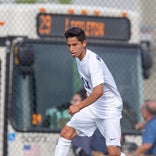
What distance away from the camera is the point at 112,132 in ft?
32.1

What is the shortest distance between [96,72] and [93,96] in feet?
0.81

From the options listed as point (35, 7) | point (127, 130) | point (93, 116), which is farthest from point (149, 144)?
point (35, 7)

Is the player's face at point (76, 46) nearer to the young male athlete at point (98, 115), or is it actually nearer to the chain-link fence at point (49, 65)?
the young male athlete at point (98, 115)

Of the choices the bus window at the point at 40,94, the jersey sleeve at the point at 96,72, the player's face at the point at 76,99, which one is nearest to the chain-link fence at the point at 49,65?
the bus window at the point at 40,94

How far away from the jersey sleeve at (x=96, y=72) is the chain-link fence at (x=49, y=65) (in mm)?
3294

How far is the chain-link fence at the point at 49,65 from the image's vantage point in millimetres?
12820

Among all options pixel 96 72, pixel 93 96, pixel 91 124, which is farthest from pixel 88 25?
pixel 93 96

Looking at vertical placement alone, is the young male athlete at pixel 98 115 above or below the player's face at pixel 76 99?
above

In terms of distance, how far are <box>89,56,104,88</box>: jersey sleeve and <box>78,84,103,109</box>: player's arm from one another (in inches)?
1.8

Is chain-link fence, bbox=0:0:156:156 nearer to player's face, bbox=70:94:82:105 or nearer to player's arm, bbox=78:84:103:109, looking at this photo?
player's face, bbox=70:94:82:105

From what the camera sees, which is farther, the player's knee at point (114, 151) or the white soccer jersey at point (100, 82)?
the player's knee at point (114, 151)

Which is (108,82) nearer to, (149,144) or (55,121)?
(149,144)

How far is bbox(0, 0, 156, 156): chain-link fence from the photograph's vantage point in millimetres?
12820

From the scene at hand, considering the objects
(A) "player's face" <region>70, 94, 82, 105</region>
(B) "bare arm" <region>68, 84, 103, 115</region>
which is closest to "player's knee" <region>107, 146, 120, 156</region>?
(B) "bare arm" <region>68, 84, 103, 115</region>
